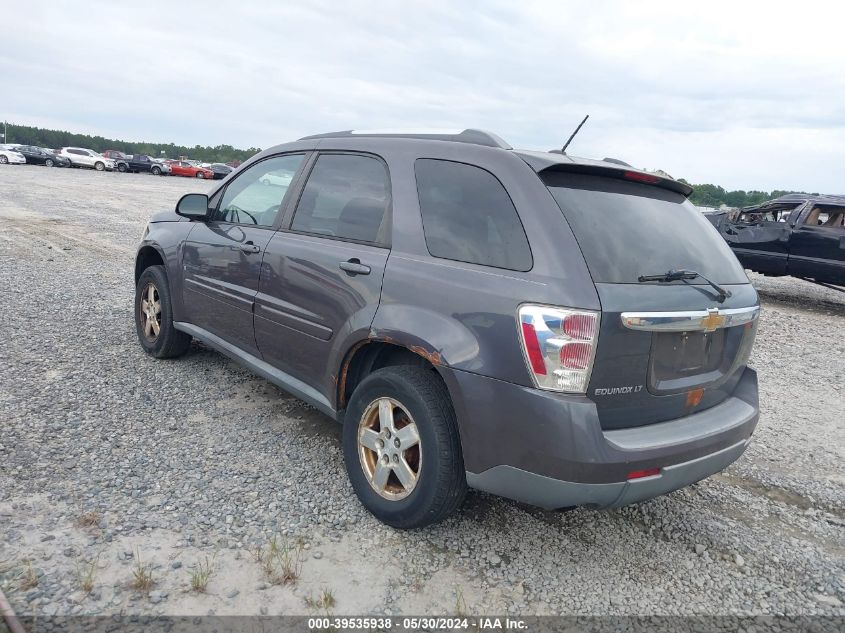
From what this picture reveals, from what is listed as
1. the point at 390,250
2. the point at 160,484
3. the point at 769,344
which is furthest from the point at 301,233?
the point at 769,344

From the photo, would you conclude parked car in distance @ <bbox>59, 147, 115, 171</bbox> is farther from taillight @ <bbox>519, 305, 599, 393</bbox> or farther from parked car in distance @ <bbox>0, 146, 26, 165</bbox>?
taillight @ <bbox>519, 305, 599, 393</bbox>

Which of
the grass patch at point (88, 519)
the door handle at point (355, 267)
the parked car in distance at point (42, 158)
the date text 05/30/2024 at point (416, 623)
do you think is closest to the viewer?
the date text 05/30/2024 at point (416, 623)

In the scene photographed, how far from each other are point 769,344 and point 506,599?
5.98m

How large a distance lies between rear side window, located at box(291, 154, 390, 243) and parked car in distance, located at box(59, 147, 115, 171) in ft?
157

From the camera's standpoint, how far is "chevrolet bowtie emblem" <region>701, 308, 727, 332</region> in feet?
8.73

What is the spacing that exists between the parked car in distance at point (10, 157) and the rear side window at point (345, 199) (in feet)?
156

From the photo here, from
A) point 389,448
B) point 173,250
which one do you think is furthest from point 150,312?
point 389,448

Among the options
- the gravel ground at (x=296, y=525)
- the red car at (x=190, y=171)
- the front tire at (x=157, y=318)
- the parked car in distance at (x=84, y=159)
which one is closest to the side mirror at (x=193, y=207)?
the front tire at (x=157, y=318)

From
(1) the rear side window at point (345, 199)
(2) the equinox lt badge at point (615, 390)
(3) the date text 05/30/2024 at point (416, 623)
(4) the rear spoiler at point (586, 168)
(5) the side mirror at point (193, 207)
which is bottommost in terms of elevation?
(3) the date text 05/30/2024 at point (416, 623)

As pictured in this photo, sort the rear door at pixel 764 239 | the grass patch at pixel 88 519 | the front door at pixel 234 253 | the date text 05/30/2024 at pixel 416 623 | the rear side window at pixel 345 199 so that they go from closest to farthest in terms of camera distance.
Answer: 1. the date text 05/30/2024 at pixel 416 623
2. the grass patch at pixel 88 519
3. the rear side window at pixel 345 199
4. the front door at pixel 234 253
5. the rear door at pixel 764 239

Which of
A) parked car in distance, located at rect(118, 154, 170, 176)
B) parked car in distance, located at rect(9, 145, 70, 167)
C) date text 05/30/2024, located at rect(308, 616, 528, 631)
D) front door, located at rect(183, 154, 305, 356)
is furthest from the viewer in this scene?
parked car in distance, located at rect(118, 154, 170, 176)

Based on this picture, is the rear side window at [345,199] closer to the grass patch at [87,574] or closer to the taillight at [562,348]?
the taillight at [562,348]

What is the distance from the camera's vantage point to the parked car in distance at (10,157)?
4175cm

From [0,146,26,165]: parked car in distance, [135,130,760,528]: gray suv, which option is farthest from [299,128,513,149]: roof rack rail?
[0,146,26,165]: parked car in distance
